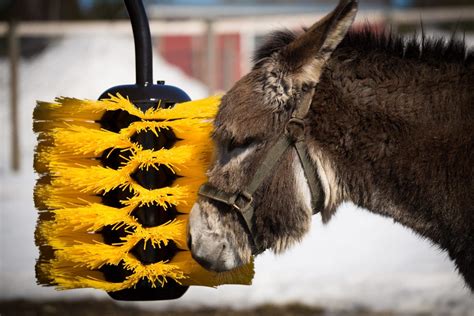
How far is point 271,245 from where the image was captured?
2.64 m

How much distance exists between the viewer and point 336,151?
2.55 metres

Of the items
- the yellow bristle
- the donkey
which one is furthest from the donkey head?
the yellow bristle

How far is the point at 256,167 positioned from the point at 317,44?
47cm

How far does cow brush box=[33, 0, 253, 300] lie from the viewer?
2.63 metres

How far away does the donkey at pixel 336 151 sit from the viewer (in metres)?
2.52

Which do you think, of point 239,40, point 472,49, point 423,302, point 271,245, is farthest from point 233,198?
point 239,40

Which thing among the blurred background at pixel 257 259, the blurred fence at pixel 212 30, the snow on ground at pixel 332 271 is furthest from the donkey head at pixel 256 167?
the blurred fence at pixel 212 30

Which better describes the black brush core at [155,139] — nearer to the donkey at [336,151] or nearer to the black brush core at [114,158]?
the black brush core at [114,158]

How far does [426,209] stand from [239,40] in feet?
23.4

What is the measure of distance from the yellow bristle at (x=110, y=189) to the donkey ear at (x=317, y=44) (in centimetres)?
40

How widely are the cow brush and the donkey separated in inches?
6.2

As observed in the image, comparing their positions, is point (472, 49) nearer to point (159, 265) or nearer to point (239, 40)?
point (159, 265)

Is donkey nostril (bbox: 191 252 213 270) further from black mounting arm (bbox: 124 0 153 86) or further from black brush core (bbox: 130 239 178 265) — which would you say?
black mounting arm (bbox: 124 0 153 86)

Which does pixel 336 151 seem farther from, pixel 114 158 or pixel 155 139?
pixel 114 158
